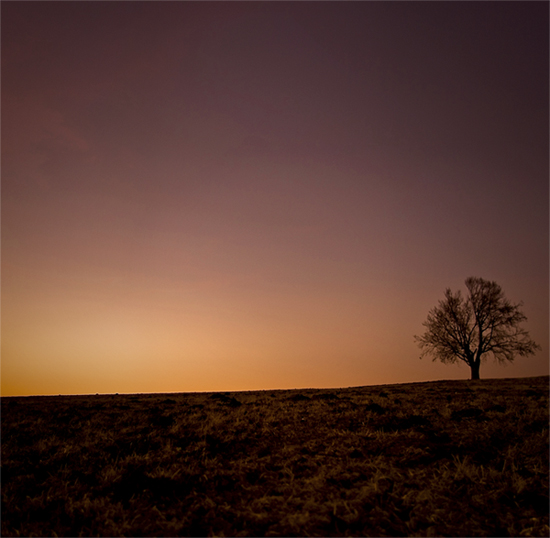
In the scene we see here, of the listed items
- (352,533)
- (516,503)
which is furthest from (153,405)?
(516,503)

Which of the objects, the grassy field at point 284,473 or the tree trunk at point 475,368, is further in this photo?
the tree trunk at point 475,368

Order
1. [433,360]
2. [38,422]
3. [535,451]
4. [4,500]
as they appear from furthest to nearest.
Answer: [433,360] < [38,422] < [535,451] < [4,500]

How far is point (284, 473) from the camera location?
28.7 ft

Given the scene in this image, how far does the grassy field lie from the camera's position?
690cm

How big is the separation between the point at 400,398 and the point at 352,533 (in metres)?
11.2

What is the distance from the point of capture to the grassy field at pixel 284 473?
22.6 feet

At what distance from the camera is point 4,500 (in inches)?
317

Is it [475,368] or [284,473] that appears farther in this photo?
[475,368]

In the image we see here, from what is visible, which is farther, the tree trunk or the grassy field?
the tree trunk

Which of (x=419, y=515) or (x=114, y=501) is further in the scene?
(x=114, y=501)

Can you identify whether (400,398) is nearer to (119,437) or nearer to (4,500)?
(119,437)

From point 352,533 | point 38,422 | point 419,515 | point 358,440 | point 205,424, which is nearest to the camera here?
point 352,533

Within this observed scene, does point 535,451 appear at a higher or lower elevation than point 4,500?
higher

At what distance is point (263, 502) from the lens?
7.50m
